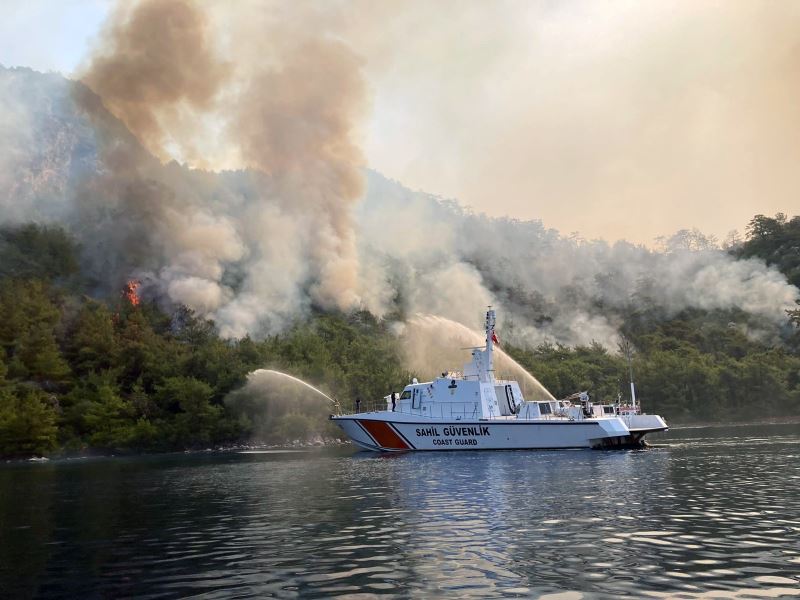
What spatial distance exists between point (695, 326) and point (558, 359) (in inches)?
1739

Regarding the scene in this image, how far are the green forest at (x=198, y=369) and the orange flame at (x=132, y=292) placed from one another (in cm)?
182

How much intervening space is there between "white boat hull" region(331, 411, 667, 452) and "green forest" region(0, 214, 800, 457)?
A: 31.9 m

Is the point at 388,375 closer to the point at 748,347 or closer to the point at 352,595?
the point at 748,347

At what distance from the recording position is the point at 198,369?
343 ft

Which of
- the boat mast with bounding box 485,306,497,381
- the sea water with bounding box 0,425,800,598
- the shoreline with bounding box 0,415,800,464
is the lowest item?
the sea water with bounding box 0,425,800,598

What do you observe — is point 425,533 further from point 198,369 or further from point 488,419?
point 198,369

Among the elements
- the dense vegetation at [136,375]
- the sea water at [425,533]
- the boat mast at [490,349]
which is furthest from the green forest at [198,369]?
the sea water at [425,533]

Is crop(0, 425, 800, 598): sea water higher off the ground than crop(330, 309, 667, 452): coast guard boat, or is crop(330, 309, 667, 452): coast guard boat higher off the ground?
crop(330, 309, 667, 452): coast guard boat

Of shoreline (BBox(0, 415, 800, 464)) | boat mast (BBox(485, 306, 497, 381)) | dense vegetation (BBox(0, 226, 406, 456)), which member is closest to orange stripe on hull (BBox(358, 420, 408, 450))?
boat mast (BBox(485, 306, 497, 381))

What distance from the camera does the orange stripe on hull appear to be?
7125 centimetres

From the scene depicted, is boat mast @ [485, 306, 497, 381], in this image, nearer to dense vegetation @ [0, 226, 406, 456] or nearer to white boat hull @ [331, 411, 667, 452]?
white boat hull @ [331, 411, 667, 452]

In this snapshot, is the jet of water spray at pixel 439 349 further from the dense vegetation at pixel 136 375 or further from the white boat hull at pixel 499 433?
the white boat hull at pixel 499 433

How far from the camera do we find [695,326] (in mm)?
173000

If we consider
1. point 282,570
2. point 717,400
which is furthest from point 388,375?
point 282,570
